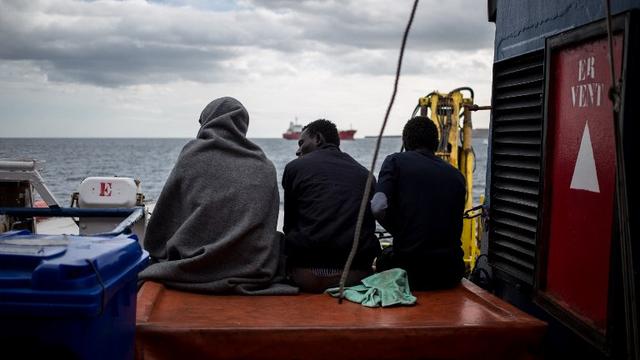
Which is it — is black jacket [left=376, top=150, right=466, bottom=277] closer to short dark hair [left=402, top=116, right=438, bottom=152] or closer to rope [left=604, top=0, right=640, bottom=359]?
short dark hair [left=402, top=116, right=438, bottom=152]

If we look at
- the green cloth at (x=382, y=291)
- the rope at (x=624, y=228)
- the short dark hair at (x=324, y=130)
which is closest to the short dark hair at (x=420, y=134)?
the short dark hair at (x=324, y=130)

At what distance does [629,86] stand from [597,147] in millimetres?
501

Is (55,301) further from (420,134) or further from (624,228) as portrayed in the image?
(420,134)

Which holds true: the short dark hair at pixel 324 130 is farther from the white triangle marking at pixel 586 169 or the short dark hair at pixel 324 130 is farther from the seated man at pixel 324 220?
the white triangle marking at pixel 586 169

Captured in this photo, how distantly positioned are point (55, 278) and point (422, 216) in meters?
2.63

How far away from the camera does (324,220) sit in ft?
14.2

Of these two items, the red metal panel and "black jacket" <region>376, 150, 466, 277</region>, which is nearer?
the red metal panel

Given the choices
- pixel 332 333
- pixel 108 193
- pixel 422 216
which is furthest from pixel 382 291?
pixel 108 193

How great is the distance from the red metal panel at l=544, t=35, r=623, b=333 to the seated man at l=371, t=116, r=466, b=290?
76 cm

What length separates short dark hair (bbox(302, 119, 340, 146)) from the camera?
4.88 m

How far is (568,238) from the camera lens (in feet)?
11.6

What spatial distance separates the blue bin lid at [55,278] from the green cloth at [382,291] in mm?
1785

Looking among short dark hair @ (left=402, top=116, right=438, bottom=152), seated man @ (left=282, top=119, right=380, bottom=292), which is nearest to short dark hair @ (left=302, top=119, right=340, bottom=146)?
seated man @ (left=282, top=119, right=380, bottom=292)

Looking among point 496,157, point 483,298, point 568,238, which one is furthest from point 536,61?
point 483,298
